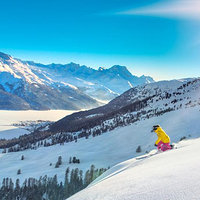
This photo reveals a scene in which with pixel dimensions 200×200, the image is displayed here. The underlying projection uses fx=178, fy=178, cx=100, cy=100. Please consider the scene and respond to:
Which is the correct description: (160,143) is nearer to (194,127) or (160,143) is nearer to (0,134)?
(194,127)

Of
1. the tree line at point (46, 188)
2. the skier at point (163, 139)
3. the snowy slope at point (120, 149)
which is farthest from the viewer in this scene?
the snowy slope at point (120, 149)

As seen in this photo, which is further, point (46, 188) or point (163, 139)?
point (46, 188)

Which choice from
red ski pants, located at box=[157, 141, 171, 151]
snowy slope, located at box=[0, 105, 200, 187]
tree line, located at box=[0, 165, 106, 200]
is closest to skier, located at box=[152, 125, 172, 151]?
red ski pants, located at box=[157, 141, 171, 151]

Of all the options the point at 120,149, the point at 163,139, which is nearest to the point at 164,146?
the point at 163,139

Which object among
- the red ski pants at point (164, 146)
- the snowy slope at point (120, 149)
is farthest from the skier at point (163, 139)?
the snowy slope at point (120, 149)

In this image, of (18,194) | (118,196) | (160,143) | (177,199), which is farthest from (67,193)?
(177,199)

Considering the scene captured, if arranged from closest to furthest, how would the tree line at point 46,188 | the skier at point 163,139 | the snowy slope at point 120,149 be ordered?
1. the skier at point 163,139
2. the tree line at point 46,188
3. the snowy slope at point 120,149

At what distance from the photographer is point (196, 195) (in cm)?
281

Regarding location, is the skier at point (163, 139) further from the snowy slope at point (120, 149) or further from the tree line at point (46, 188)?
the snowy slope at point (120, 149)

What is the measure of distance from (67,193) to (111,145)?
1727 centimetres

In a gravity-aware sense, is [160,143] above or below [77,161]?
above

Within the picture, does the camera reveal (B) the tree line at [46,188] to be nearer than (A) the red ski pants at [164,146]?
No

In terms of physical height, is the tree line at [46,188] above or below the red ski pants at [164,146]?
below

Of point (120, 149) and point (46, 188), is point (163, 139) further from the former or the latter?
point (120, 149)
